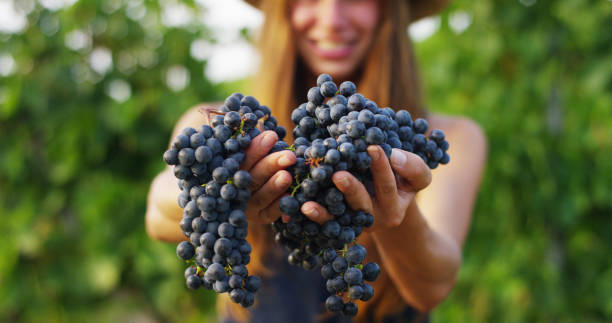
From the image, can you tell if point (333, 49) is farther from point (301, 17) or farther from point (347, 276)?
point (347, 276)

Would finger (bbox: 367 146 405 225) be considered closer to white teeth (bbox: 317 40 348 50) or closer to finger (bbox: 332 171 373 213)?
finger (bbox: 332 171 373 213)

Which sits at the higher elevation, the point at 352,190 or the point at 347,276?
the point at 352,190

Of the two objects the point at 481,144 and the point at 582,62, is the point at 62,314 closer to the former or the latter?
the point at 481,144

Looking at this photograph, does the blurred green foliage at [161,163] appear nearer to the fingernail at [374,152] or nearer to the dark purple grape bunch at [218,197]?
the dark purple grape bunch at [218,197]

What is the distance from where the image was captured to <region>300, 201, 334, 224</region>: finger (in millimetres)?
897

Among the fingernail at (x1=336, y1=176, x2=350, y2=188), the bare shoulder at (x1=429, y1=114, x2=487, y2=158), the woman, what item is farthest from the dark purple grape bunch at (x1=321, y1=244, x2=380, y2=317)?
the bare shoulder at (x1=429, y1=114, x2=487, y2=158)

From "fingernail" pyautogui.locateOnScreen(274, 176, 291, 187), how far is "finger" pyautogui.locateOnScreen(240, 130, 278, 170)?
2.3 inches

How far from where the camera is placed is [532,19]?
10.6ft

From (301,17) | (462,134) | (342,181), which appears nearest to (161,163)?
(301,17)

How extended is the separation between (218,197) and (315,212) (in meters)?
0.17

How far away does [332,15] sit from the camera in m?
1.78

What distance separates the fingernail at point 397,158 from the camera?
38.4 inches

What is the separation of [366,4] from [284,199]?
1.18 m

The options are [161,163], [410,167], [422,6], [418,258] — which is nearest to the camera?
[410,167]
